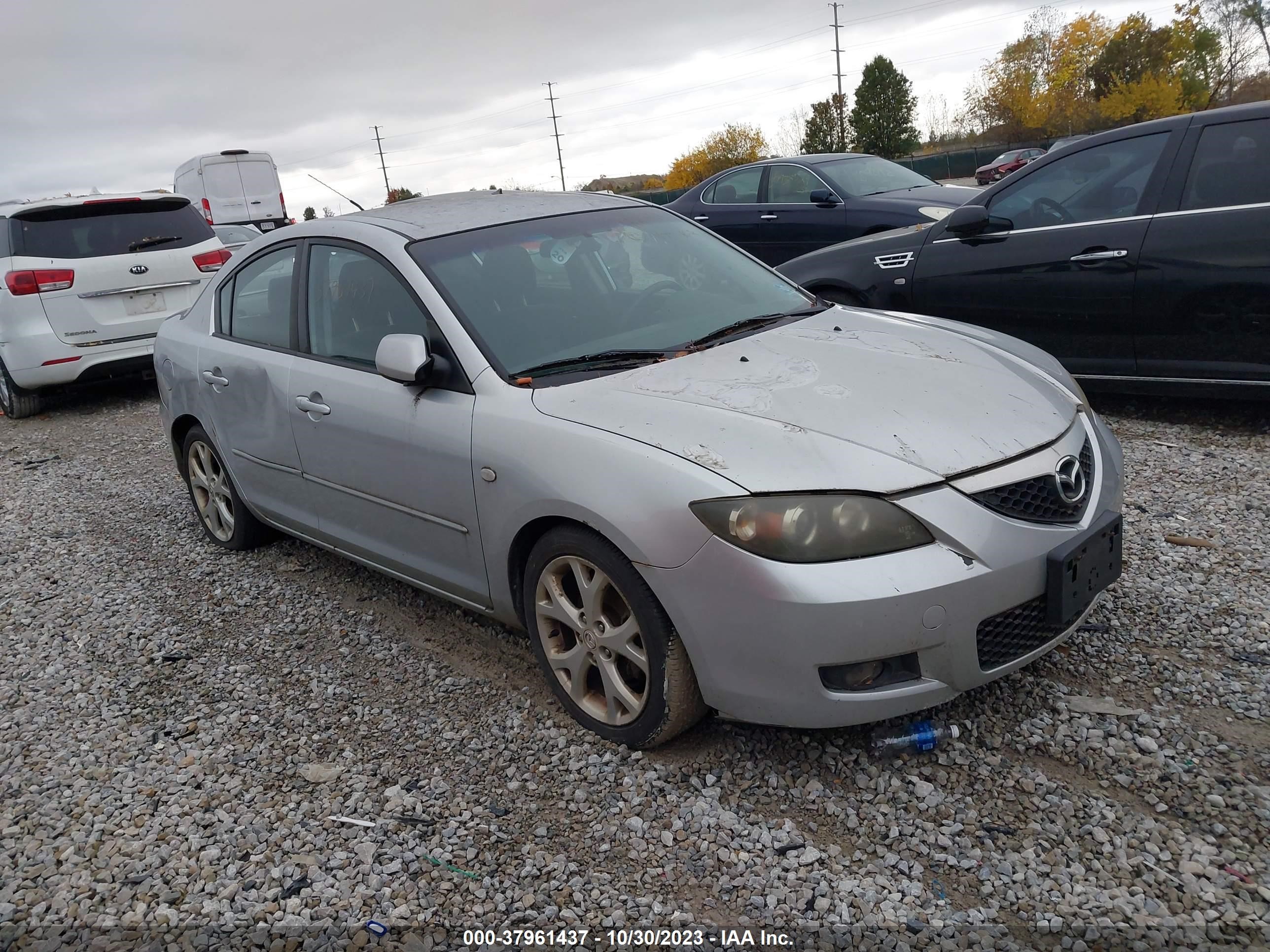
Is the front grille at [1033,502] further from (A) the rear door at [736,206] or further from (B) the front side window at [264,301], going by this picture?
(A) the rear door at [736,206]

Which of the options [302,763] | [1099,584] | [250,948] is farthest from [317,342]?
[1099,584]

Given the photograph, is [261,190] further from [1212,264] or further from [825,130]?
[825,130]

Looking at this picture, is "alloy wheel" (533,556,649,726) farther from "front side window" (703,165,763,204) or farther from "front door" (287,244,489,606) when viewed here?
"front side window" (703,165,763,204)

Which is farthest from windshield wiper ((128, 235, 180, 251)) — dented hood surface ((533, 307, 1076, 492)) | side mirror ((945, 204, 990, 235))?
dented hood surface ((533, 307, 1076, 492))

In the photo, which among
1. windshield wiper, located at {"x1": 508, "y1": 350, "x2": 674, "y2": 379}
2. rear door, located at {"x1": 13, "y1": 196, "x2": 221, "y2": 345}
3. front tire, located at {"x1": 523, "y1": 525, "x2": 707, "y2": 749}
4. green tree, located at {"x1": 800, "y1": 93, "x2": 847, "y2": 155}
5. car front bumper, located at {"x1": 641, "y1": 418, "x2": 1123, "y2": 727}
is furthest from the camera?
green tree, located at {"x1": 800, "y1": 93, "x2": 847, "y2": 155}

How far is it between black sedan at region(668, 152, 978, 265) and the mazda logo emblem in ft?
21.4

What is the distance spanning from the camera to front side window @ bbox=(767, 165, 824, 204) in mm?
10062

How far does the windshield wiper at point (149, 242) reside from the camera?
30.1 feet

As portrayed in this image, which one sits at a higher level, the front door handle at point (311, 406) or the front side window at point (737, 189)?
the front side window at point (737, 189)

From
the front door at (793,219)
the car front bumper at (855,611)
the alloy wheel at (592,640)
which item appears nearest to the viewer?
the car front bumper at (855,611)

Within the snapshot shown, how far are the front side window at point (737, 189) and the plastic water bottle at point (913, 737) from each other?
8.55 metres

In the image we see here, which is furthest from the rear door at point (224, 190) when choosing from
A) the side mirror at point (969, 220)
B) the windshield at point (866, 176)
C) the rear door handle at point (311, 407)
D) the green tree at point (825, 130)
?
the green tree at point (825, 130)

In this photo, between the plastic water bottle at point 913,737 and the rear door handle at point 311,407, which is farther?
the rear door handle at point 311,407

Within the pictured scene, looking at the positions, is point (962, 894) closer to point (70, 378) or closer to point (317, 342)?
point (317, 342)
